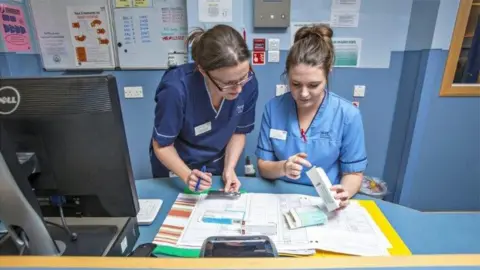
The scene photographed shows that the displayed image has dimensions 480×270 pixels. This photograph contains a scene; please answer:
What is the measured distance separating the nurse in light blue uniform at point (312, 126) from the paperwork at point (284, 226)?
0.46 ft

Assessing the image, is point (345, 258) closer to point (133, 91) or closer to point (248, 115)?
point (248, 115)

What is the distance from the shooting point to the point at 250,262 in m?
0.46

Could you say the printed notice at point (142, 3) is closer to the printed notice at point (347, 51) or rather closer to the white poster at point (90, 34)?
the white poster at point (90, 34)

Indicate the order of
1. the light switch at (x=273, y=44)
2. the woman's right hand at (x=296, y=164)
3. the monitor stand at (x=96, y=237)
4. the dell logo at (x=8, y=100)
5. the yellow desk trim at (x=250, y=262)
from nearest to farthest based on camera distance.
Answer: the yellow desk trim at (x=250, y=262) < the dell logo at (x=8, y=100) < the monitor stand at (x=96, y=237) < the woman's right hand at (x=296, y=164) < the light switch at (x=273, y=44)

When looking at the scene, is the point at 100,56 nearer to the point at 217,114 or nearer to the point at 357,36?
the point at 217,114

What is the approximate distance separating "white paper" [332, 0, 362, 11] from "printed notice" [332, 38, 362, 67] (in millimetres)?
215

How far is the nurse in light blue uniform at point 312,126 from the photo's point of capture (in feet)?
3.60

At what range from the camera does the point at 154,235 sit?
0.85 m

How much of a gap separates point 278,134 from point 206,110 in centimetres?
33

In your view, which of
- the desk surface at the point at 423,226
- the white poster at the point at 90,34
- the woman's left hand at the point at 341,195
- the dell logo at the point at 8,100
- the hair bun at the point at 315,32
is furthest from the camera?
the white poster at the point at 90,34

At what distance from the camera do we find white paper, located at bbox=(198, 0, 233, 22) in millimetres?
2013

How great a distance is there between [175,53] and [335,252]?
78.2 inches

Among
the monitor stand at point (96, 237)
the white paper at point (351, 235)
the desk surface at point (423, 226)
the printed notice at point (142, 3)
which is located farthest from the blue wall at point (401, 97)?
the monitor stand at point (96, 237)

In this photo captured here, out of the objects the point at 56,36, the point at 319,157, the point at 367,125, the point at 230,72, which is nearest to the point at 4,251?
the point at 230,72
